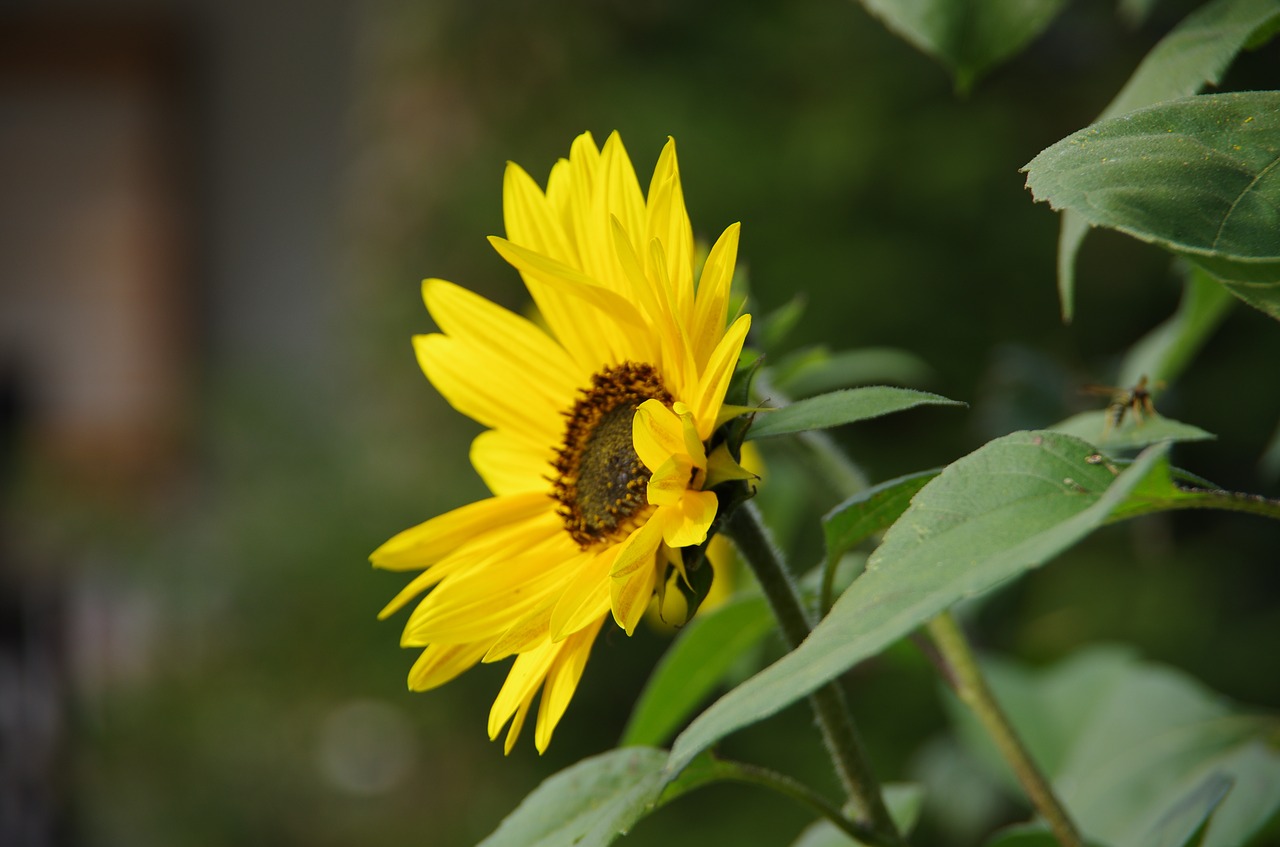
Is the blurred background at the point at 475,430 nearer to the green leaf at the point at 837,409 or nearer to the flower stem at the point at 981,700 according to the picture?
the flower stem at the point at 981,700

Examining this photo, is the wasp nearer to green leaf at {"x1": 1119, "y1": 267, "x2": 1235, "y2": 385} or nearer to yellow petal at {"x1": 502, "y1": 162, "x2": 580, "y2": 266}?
green leaf at {"x1": 1119, "y1": 267, "x2": 1235, "y2": 385}

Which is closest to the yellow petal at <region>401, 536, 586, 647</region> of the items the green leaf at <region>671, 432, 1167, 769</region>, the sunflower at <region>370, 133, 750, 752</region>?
the sunflower at <region>370, 133, 750, 752</region>

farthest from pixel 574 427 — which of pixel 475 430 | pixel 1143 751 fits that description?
pixel 475 430

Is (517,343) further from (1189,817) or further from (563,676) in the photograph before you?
(1189,817)

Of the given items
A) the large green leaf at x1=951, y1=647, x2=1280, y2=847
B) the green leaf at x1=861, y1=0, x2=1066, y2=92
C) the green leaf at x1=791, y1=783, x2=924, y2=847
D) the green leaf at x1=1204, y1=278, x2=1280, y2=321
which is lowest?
the large green leaf at x1=951, y1=647, x2=1280, y2=847

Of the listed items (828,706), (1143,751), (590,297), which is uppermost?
(590,297)

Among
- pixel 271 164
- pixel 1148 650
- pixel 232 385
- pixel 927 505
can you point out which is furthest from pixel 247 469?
pixel 927 505

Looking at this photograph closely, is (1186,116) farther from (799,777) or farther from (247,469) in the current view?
(247,469)
